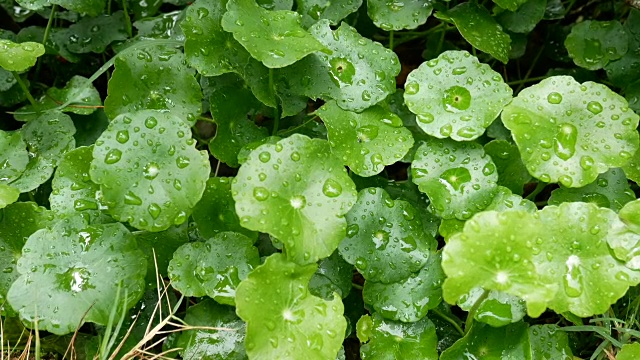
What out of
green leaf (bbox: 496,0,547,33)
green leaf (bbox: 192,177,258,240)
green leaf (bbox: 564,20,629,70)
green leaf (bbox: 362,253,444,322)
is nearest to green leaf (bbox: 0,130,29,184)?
green leaf (bbox: 192,177,258,240)

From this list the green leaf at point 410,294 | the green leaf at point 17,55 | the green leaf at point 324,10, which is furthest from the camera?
the green leaf at point 324,10

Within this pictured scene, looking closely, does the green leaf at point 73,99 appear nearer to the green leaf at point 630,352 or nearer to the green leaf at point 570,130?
the green leaf at point 570,130

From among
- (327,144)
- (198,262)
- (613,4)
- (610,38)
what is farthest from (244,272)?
(613,4)

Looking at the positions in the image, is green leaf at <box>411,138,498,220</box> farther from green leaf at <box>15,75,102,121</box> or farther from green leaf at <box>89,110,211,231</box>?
green leaf at <box>15,75,102,121</box>

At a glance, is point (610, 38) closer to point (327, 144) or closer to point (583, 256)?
point (583, 256)

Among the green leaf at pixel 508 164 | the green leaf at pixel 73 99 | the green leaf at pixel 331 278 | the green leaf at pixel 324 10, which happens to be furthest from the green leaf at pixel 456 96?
the green leaf at pixel 73 99

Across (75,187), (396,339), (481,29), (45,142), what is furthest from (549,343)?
(45,142)
